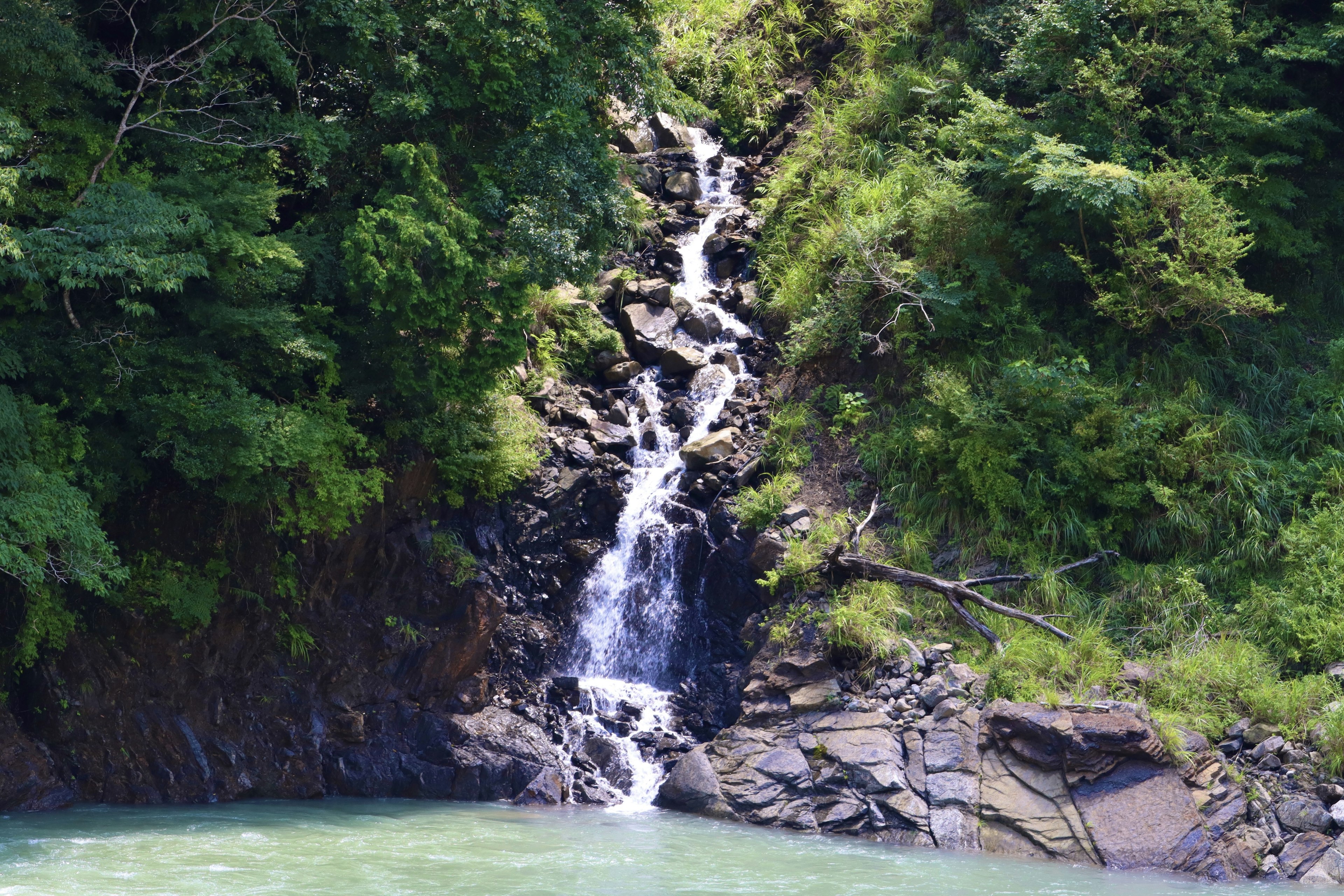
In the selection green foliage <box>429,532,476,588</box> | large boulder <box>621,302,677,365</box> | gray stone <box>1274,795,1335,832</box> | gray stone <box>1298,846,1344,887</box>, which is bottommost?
gray stone <box>1298,846,1344,887</box>

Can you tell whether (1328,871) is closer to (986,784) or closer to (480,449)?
(986,784)

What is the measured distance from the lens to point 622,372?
17125 millimetres

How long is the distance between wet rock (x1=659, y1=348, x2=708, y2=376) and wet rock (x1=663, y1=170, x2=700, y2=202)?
400 cm

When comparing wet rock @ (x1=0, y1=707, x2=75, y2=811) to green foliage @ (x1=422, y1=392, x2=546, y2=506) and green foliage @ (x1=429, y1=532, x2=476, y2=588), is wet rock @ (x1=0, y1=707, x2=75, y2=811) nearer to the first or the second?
green foliage @ (x1=429, y1=532, x2=476, y2=588)

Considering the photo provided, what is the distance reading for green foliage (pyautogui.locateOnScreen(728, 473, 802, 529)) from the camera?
14.5 meters

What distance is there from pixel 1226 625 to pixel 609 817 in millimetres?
7328

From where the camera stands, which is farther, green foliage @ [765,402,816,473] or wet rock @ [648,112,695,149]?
wet rock @ [648,112,695,149]

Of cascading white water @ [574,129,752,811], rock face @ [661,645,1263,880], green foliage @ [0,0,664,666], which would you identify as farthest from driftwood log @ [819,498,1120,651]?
green foliage @ [0,0,664,666]

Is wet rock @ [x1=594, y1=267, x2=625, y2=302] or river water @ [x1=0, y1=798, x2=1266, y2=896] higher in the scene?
wet rock @ [x1=594, y1=267, x2=625, y2=302]

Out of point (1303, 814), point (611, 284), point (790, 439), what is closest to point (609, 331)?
point (611, 284)

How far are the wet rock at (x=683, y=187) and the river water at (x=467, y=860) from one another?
38.6ft

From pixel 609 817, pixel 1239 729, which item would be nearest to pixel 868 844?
pixel 609 817

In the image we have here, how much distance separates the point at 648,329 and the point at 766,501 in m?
4.31

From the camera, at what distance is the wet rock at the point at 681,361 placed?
17078mm
